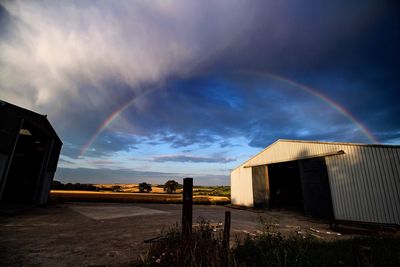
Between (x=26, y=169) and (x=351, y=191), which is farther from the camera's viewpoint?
(x=26, y=169)

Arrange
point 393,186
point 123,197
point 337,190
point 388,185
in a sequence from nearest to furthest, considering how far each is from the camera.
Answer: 1. point 393,186
2. point 388,185
3. point 337,190
4. point 123,197

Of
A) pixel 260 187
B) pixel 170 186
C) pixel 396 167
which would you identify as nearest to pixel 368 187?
pixel 396 167

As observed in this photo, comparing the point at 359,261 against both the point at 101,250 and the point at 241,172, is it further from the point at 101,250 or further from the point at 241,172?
the point at 241,172

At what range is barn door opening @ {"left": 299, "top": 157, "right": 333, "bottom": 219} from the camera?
13.9 metres

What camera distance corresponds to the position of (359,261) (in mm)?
2846

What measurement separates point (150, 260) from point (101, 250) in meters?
2.08


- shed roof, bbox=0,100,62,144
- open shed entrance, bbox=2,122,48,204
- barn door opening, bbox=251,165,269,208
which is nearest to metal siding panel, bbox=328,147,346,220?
barn door opening, bbox=251,165,269,208

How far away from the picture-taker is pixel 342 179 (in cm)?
1315

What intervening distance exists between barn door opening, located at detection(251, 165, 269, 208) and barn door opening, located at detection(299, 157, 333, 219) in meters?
4.28

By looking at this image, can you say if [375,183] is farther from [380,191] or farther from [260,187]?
[260,187]

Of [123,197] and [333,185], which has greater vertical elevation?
[333,185]

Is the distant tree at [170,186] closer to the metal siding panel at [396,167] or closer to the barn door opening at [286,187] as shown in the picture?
the barn door opening at [286,187]

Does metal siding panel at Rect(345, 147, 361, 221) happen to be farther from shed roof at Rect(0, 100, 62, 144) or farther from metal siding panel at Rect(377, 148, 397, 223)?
shed roof at Rect(0, 100, 62, 144)

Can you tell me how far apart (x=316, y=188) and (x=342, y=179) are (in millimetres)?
2066
